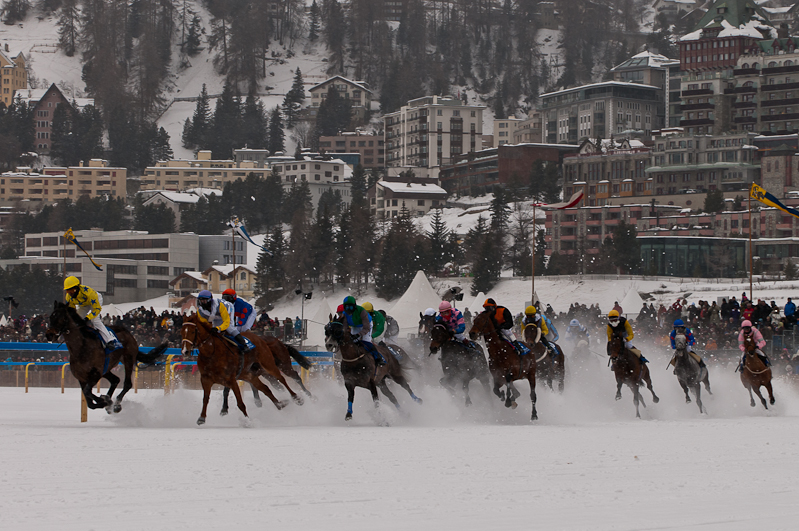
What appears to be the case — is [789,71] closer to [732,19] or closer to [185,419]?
[732,19]

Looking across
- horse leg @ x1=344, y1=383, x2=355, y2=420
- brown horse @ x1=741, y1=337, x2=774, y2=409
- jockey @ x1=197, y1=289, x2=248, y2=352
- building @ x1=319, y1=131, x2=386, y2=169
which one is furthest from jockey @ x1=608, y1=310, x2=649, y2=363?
building @ x1=319, y1=131, x2=386, y2=169

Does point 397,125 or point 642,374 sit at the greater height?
point 397,125

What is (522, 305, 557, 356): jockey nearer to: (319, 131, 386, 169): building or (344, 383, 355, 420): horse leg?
(344, 383, 355, 420): horse leg

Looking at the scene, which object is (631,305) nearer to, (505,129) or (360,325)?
(360,325)

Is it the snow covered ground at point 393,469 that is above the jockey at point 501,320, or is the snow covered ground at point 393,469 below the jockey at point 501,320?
below

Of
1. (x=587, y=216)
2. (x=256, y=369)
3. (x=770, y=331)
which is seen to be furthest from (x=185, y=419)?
(x=587, y=216)

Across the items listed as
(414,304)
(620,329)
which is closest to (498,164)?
(414,304)

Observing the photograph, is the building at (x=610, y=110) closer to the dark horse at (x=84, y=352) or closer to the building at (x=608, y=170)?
the building at (x=608, y=170)

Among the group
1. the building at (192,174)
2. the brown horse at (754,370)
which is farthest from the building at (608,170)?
the brown horse at (754,370)
